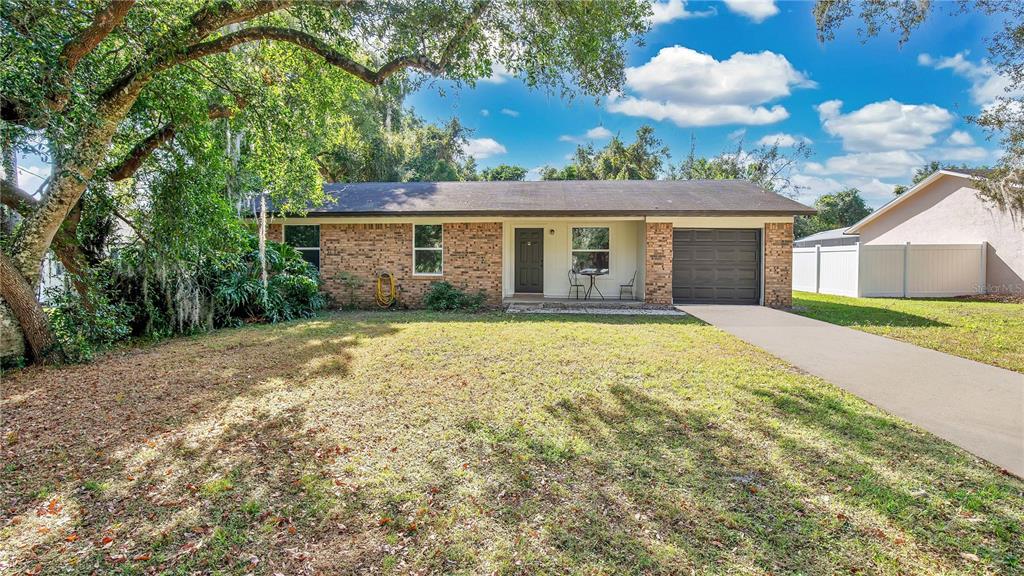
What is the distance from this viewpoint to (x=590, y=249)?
1325 cm

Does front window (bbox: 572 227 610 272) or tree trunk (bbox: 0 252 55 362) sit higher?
front window (bbox: 572 227 610 272)

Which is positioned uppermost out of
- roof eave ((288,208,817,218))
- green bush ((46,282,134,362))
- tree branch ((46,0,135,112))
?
tree branch ((46,0,135,112))

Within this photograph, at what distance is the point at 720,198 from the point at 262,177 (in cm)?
1101

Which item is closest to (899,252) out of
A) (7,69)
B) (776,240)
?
(776,240)

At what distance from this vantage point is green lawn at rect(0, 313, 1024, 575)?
7.87ft

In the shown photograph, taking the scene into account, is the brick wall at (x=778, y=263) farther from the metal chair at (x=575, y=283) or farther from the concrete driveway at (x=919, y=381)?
the metal chair at (x=575, y=283)

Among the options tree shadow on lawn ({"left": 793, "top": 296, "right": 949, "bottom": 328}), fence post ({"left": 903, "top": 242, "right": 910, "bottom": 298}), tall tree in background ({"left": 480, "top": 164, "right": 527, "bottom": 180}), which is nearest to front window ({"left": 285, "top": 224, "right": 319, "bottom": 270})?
tree shadow on lawn ({"left": 793, "top": 296, "right": 949, "bottom": 328})

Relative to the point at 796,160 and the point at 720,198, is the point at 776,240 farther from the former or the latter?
the point at 796,160

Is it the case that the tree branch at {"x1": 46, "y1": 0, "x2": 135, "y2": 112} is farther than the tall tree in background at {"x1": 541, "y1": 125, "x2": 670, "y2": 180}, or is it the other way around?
the tall tree in background at {"x1": 541, "y1": 125, "x2": 670, "y2": 180}

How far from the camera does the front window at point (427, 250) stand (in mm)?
12203

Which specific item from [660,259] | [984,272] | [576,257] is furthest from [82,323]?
[984,272]

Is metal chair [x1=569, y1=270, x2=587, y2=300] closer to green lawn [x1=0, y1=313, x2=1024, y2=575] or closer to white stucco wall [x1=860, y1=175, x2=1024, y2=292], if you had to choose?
green lawn [x1=0, y1=313, x2=1024, y2=575]

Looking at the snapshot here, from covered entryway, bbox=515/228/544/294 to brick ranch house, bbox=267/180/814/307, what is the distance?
260mm

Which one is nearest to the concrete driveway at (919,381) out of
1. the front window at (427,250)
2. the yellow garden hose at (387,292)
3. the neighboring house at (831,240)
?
the front window at (427,250)
